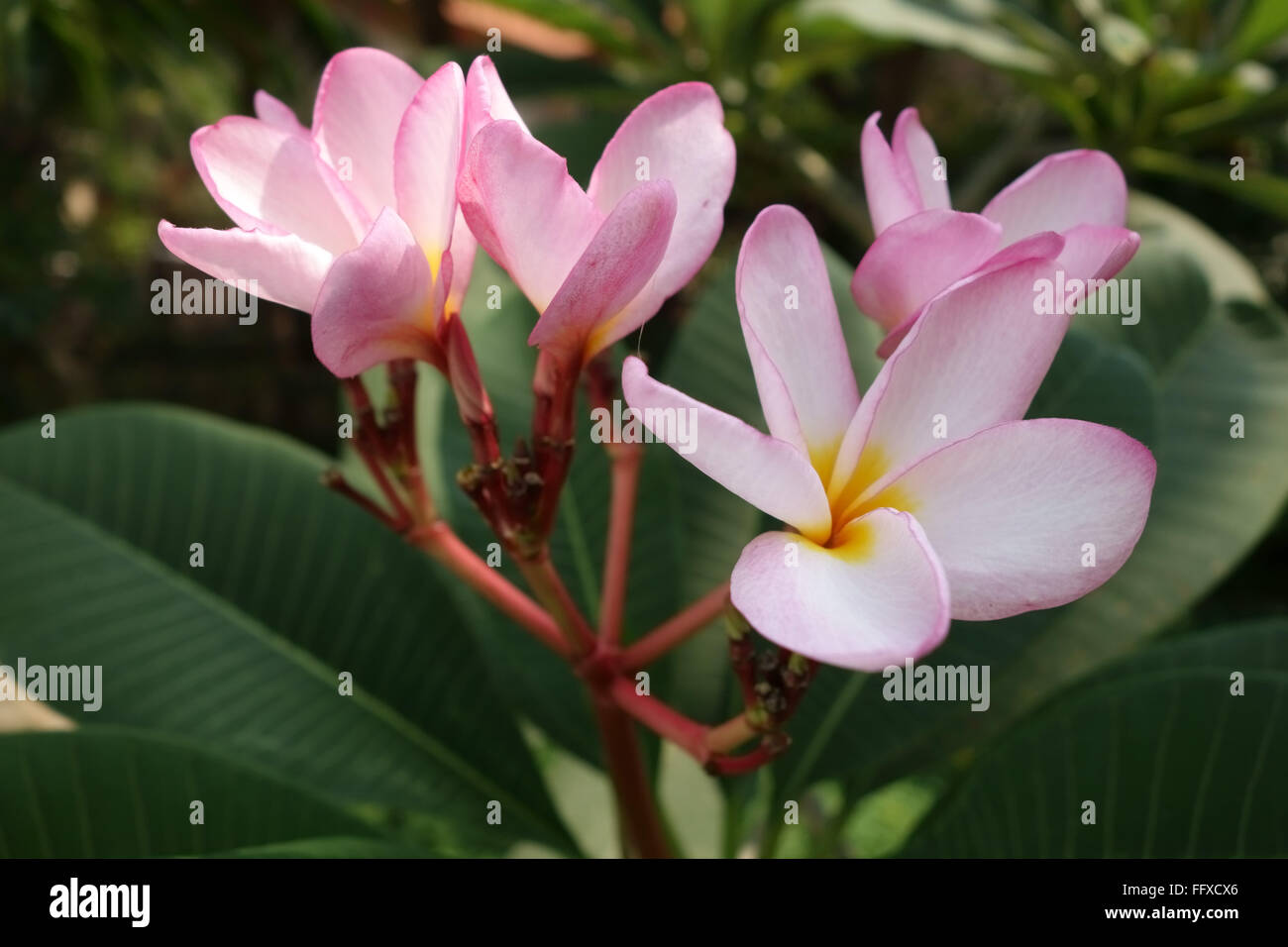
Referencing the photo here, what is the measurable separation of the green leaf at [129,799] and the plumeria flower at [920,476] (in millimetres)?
351

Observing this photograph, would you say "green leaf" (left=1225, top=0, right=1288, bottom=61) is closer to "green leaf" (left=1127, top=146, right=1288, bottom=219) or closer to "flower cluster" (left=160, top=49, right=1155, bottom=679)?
"green leaf" (left=1127, top=146, right=1288, bottom=219)

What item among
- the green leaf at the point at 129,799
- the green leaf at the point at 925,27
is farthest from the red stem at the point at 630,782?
the green leaf at the point at 925,27

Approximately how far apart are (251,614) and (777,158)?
1015 mm

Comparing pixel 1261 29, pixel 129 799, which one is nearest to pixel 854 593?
pixel 129 799

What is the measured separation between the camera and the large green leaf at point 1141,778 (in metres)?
0.50

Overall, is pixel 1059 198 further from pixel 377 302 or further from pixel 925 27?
pixel 925 27

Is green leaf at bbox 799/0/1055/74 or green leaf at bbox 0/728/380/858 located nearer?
green leaf at bbox 0/728/380/858

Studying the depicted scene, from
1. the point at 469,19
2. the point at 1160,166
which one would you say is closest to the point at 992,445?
the point at 1160,166

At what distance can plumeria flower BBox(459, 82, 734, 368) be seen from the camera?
318 mm

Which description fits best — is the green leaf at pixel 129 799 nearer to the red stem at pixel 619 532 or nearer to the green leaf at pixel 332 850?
the green leaf at pixel 332 850

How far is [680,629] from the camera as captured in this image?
1.34 feet

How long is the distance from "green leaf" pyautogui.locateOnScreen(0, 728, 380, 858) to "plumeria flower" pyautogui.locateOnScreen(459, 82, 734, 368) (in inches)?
13.6

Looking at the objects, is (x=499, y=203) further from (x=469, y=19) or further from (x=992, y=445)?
(x=469, y=19)

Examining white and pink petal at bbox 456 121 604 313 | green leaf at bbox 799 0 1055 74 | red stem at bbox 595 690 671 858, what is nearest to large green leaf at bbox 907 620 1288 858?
red stem at bbox 595 690 671 858
